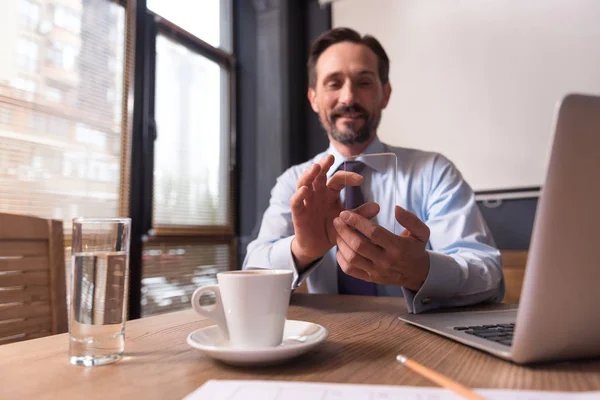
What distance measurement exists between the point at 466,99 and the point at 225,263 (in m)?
1.63

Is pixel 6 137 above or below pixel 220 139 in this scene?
below

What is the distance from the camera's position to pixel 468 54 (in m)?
2.28

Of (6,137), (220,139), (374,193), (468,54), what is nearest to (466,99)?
(468,54)

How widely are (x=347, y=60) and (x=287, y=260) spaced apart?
2.51ft

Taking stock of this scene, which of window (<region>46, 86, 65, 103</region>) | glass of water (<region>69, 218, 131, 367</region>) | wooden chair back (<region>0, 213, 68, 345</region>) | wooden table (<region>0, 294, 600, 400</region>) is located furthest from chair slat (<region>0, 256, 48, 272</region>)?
window (<region>46, 86, 65, 103</region>)

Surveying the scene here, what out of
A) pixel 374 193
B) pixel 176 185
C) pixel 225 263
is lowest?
pixel 225 263

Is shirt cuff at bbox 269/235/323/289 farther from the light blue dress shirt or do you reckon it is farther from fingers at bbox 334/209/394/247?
fingers at bbox 334/209/394/247

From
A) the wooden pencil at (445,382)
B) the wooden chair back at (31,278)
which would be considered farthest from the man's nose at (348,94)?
the wooden pencil at (445,382)

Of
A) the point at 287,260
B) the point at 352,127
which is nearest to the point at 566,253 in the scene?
the point at 287,260

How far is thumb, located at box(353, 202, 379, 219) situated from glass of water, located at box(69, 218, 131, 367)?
357 mm

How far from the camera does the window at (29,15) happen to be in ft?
5.16

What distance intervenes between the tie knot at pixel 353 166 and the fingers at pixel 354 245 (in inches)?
3.3

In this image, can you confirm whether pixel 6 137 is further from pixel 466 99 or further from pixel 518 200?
pixel 518 200

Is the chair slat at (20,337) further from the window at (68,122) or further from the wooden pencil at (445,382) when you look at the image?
the window at (68,122)
